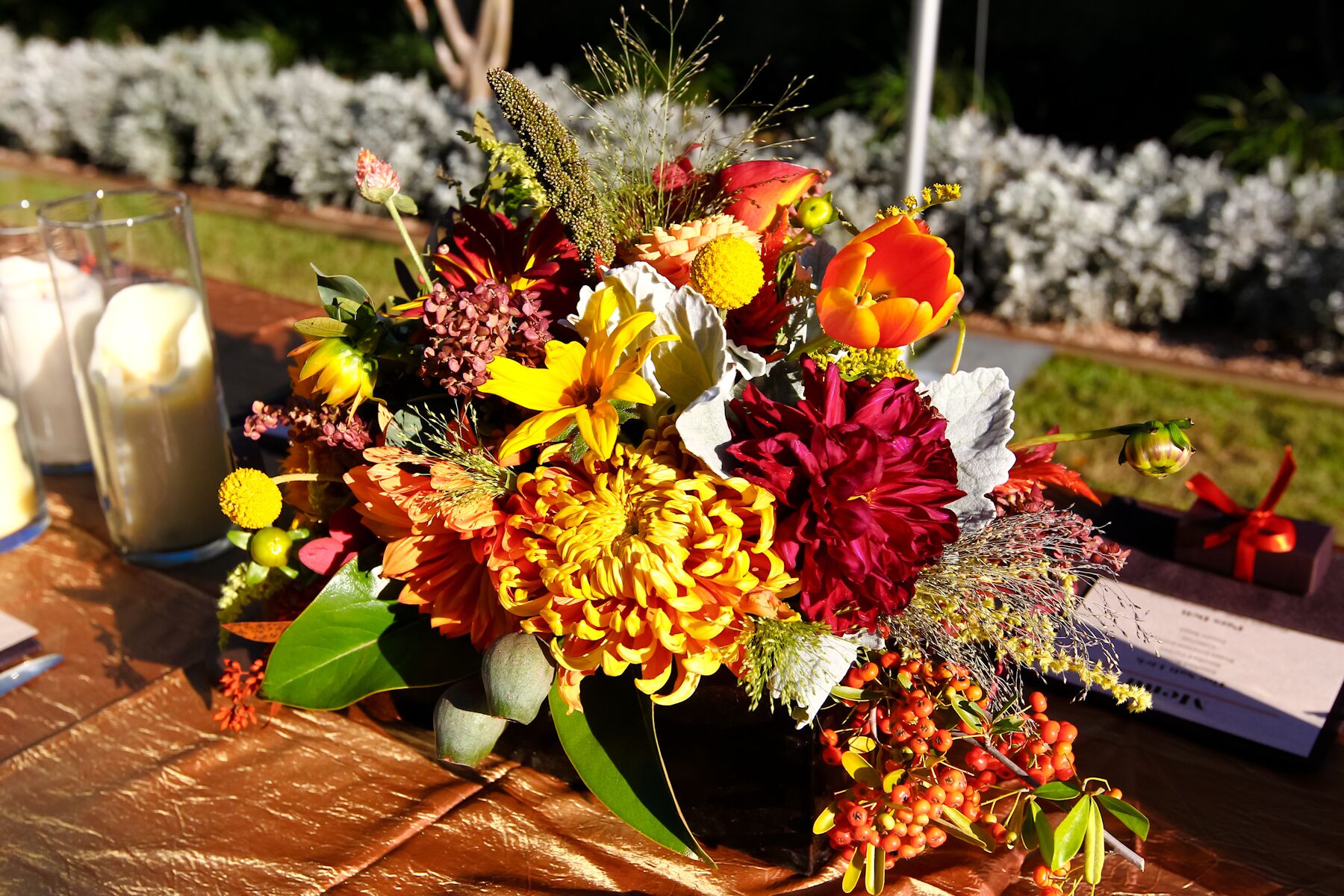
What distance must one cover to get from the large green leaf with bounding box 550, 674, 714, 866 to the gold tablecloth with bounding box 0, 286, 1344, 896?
105mm

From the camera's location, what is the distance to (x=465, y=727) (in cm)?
85

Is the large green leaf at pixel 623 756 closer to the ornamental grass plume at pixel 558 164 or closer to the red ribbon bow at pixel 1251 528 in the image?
the ornamental grass plume at pixel 558 164

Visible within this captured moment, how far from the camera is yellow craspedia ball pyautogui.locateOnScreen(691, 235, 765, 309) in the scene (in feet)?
2.61

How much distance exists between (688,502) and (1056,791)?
364 mm

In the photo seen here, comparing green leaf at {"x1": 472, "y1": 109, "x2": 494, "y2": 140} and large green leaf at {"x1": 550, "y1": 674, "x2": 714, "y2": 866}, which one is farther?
green leaf at {"x1": 472, "y1": 109, "x2": 494, "y2": 140}

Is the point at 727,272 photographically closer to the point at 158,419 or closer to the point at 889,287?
the point at 889,287

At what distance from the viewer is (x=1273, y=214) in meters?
3.58

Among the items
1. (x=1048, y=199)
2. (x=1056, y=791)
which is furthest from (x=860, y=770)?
(x=1048, y=199)

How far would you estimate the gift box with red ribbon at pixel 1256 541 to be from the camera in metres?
1.15

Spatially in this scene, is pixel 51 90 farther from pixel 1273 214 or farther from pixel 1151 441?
pixel 1151 441

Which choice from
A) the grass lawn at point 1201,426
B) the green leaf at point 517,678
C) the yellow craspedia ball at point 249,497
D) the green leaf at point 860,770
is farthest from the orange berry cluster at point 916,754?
the grass lawn at point 1201,426

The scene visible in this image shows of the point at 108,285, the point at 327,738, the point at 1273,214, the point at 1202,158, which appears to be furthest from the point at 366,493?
the point at 1202,158

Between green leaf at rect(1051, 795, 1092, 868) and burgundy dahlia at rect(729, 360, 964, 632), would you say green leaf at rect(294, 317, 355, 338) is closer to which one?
burgundy dahlia at rect(729, 360, 964, 632)

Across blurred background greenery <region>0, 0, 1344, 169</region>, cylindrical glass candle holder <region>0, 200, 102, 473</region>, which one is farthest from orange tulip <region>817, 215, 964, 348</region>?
blurred background greenery <region>0, 0, 1344, 169</region>
